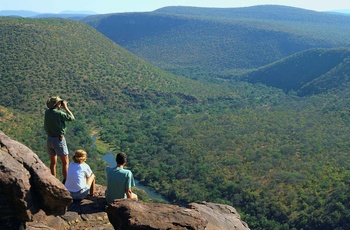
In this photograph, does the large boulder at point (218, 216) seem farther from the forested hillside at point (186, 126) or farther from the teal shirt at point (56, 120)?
the forested hillside at point (186, 126)

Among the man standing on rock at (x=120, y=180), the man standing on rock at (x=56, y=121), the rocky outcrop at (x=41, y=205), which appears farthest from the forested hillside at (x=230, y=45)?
the rocky outcrop at (x=41, y=205)

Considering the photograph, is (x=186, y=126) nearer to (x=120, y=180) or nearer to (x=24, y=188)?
(x=120, y=180)

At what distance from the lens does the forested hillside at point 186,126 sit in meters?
45.2

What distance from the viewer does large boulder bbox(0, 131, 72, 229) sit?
8602 millimetres

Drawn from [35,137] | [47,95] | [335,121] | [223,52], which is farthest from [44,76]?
[223,52]

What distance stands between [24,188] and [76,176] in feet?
7.36

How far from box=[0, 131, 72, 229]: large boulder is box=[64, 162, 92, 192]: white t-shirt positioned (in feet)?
4.36

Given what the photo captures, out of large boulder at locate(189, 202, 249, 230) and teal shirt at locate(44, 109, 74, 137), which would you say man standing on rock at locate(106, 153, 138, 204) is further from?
large boulder at locate(189, 202, 249, 230)

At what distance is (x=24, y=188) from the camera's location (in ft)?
28.3

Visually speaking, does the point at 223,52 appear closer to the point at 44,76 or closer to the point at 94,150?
the point at 44,76

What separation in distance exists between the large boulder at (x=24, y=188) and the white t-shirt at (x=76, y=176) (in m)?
1.33

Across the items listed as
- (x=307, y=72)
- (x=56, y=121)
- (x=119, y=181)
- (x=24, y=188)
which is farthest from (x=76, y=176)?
(x=307, y=72)

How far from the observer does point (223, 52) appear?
169250mm

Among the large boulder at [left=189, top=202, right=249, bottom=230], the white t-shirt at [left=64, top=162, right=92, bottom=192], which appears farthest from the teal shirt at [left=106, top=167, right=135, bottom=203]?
the large boulder at [left=189, top=202, right=249, bottom=230]
